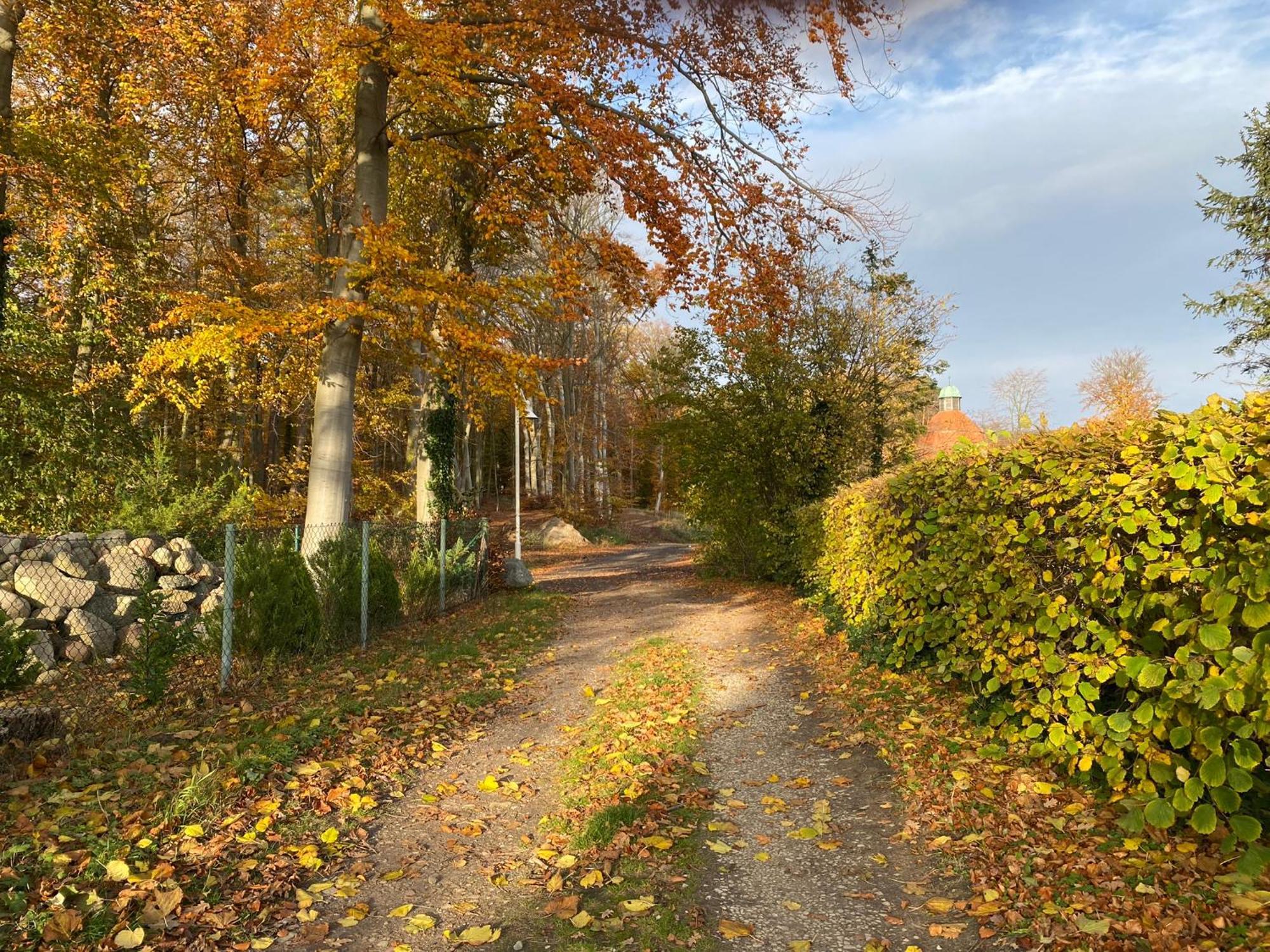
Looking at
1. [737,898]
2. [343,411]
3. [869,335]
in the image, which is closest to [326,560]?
[343,411]

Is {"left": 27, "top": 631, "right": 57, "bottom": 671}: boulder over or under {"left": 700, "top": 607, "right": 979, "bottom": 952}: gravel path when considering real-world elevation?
over

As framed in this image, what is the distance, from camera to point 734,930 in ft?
9.82

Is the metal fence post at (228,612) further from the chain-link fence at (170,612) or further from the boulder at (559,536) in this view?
the boulder at (559,536)

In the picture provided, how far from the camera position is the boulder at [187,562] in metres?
9.33

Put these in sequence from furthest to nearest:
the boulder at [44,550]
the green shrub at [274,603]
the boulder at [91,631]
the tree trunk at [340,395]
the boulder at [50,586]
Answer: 1. the tree trunk at [340,395]
2. the boulder at [44,550]
3. the boulder at [50,586]
4. the boulder at [91,631]
5. the green shrub at [274,603]

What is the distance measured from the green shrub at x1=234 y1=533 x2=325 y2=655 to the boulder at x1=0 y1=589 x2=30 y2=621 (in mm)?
2267

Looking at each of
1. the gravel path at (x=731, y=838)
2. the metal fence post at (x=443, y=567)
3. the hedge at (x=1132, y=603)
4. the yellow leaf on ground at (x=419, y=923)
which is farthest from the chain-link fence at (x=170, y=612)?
the hedge at (x=1132, y=603)

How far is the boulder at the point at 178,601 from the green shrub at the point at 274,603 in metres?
1.62

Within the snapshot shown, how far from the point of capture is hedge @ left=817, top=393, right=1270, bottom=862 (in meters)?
2.71

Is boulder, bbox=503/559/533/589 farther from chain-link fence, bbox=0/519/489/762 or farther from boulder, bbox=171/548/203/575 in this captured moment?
boulder, bbox=171/548/203/575

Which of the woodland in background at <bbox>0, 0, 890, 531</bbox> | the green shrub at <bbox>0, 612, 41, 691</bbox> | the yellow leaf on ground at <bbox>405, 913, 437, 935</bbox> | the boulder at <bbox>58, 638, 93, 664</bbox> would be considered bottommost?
the yellow leaf on ground at <bbox>405, 913, 437, 935</bbox>

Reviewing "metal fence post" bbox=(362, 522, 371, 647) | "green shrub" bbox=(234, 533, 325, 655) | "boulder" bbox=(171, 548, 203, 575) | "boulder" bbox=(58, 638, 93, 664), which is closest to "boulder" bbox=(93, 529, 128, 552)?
"boulder" bbox=(171, 548, 203, 575)

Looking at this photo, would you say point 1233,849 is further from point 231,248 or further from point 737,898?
point 231,248

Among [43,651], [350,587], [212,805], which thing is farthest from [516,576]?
[212,805]
